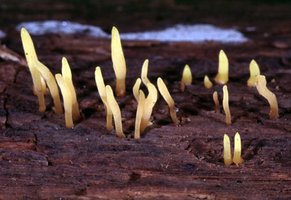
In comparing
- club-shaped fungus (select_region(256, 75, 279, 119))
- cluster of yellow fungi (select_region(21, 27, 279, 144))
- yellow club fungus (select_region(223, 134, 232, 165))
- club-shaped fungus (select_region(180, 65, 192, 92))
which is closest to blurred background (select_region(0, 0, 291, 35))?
club-shaped fungus (select_region(180, 65, 192, 92))

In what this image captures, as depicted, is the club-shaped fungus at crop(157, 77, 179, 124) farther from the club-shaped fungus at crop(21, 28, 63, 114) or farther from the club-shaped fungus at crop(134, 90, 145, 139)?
the club-shaped fungus at crop(21, 28, 63, 114)

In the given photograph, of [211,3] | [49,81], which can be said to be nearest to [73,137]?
[49,81]

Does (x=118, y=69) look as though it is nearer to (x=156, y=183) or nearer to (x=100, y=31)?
(x=156, y=183)

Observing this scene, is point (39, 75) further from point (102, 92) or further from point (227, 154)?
point (227, 154)

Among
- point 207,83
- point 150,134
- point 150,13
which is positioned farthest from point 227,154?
point 150,13

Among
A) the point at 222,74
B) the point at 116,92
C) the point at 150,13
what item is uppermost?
the point at 150,13

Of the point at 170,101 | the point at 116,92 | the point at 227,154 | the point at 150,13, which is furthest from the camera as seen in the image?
the point at 150,13
